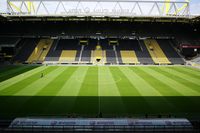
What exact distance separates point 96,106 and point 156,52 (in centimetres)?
3916

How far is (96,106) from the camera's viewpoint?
18656 mm

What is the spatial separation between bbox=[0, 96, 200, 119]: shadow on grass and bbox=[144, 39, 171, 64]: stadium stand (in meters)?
30.3

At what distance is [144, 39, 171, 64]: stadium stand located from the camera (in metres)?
50.4

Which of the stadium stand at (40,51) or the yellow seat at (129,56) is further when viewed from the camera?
the stadium stand at (40,51)

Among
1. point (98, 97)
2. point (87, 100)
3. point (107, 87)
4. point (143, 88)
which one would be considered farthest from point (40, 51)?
point (87, 100)

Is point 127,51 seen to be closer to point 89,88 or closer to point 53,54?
point 53,54

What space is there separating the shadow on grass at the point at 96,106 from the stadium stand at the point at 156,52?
30.3 m

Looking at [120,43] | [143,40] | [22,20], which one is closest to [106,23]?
[120,43]

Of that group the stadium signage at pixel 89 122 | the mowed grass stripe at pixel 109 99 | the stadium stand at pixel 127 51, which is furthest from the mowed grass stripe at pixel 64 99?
the stadium stand at pixel 127 51

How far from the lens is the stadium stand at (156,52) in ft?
A: 165

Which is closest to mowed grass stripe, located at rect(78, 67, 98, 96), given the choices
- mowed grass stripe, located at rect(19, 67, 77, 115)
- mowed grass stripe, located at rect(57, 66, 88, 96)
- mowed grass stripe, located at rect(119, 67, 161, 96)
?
mowed grass stripe, located at rect(57, 66, 88, 96)

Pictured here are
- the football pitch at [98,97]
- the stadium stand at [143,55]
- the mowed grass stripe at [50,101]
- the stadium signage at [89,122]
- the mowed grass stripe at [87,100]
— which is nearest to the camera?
the stadium signage at [89,122]

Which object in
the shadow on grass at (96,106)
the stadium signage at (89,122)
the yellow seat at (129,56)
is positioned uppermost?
the yellow seat at (129,56)

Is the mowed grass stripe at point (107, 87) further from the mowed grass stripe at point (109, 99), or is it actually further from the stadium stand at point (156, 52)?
the stadium stand at point (156, 52)
